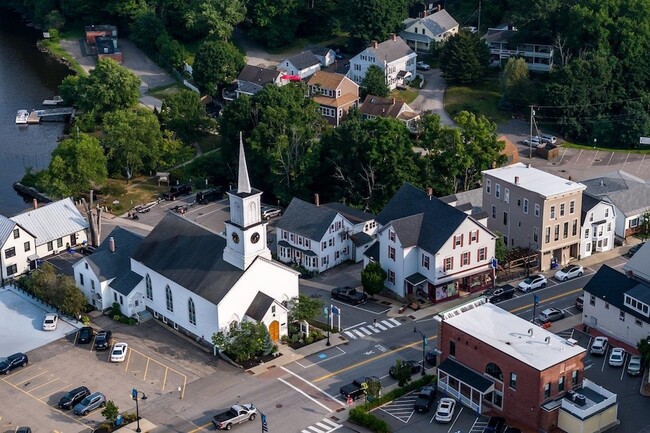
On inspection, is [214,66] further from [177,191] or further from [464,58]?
[177,191]

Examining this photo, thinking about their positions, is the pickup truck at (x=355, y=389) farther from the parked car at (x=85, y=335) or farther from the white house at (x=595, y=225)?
the white house at (x=595, y=225)

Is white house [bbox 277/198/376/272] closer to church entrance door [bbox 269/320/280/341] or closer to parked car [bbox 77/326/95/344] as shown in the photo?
church entrance door [bbox 269/320/280/341]

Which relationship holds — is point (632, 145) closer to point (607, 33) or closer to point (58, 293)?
point (607, 33)

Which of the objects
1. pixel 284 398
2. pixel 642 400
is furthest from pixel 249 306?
pixel 642 400

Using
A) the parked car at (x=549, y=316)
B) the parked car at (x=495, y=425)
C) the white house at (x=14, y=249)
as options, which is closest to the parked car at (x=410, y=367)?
the parked car at (x=495, y=425)

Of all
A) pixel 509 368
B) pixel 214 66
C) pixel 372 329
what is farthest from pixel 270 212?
pixel 509 368

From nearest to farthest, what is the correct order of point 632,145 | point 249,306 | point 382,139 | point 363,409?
1. point 363,409
2. point 249,306
3. point 382,139
4. point 632,145
